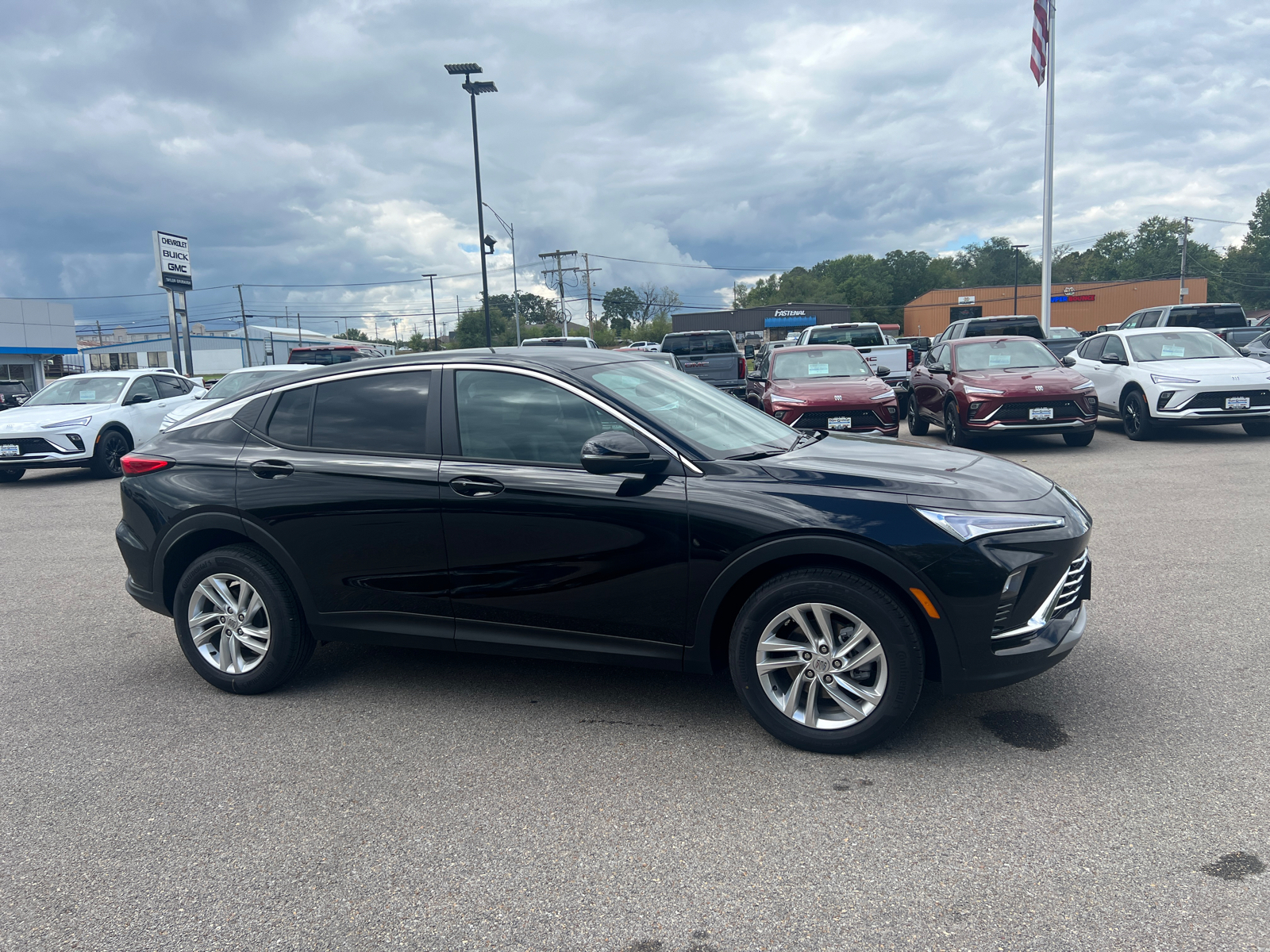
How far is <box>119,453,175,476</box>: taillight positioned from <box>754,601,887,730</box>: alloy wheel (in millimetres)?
3209

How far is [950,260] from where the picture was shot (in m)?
146

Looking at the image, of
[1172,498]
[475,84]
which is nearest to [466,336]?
[475,84]

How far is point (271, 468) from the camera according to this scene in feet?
14.3

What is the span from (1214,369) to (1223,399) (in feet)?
1.61

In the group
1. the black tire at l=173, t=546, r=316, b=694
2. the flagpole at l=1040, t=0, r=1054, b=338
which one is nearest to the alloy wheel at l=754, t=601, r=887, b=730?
the black tire at l=173, t=546, r=316, b=694

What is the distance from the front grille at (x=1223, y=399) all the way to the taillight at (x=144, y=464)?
1255cm

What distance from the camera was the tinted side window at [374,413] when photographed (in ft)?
13.8

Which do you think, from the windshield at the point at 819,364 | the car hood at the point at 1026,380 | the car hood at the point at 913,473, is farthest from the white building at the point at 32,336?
the car hood at the point at 913,473

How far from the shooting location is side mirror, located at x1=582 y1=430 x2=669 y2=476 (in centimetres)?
361

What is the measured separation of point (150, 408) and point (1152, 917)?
51.0 ft

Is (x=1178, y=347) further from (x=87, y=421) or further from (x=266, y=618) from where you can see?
(x=87, y=421)

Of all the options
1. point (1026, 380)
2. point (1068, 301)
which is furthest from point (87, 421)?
point (1068, 301)

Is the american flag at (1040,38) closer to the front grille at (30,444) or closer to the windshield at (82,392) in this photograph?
the windshield at (82,392)

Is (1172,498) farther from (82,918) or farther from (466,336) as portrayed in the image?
(466,336)
